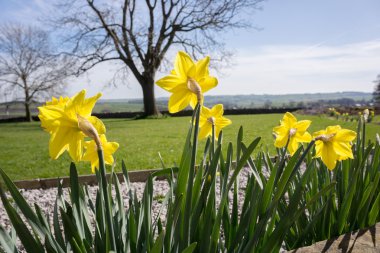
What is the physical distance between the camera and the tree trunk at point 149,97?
2203cm

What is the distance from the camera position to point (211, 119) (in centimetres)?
135

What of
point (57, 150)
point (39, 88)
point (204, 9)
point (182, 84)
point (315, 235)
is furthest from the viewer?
point (39, 88)

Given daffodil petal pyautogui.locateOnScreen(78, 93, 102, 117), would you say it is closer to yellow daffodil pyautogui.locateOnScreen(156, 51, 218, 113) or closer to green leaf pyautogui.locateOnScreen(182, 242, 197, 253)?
yellow daffodil pyautogui.locateOnScreen(156, 51, 218, 113)

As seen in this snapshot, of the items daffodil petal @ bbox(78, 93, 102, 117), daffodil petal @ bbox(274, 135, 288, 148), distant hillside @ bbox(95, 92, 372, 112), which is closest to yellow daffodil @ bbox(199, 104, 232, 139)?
daffodil petal @ bbox(274, 135, 288, 148)

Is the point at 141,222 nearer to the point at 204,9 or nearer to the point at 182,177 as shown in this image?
the point at 182,177

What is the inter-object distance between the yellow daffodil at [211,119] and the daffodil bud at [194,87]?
36 cm

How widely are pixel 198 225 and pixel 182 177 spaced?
11.2 inches

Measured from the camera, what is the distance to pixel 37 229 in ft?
3.26

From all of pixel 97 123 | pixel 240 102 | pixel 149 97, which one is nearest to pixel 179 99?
pixel 97 123

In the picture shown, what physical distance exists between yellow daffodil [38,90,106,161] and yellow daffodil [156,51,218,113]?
229 millimetres

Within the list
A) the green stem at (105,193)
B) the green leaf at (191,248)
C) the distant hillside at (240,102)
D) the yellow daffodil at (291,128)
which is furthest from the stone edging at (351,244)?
the distant hillside at (240,102)

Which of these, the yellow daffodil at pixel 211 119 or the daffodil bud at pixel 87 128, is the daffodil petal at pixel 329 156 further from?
the daffodil bud at pixel 87 128

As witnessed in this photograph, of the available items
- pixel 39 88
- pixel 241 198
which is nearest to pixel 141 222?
pixel 241 198

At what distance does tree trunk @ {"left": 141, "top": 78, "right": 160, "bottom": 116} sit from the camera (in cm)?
Answer: 2203
